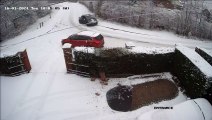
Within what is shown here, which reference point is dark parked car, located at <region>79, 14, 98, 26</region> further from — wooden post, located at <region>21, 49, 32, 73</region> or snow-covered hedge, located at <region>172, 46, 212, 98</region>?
snow-covered hedge, located at <region>172, 46, 212, 98</region>

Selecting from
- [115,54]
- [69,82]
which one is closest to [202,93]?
[115,54]

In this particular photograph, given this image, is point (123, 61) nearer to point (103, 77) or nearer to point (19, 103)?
point (103, 77)

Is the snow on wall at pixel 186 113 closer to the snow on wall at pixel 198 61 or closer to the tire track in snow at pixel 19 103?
the snow on wall at pixel 198 61

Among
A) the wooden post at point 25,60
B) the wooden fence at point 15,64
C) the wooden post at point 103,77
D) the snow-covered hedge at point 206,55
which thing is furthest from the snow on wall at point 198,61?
the wooden fence at point 15,64

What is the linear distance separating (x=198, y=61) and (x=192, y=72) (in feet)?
2.55

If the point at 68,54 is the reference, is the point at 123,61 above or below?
below

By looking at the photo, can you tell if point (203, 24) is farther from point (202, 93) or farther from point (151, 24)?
point (202, 93)

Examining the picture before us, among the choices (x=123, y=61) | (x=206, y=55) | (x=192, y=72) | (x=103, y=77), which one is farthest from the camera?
(x=103, y=77)

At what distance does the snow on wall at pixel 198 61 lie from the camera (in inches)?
470

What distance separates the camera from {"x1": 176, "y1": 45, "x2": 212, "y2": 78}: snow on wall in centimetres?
1194

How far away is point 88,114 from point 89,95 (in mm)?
1725

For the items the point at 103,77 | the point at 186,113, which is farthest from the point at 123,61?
the point at 186,113

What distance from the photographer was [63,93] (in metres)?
14.3

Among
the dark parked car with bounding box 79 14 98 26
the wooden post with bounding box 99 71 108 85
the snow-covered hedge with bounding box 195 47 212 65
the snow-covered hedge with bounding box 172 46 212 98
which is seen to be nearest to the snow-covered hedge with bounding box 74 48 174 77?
the wooden post with bounding box 99 71 108 85
